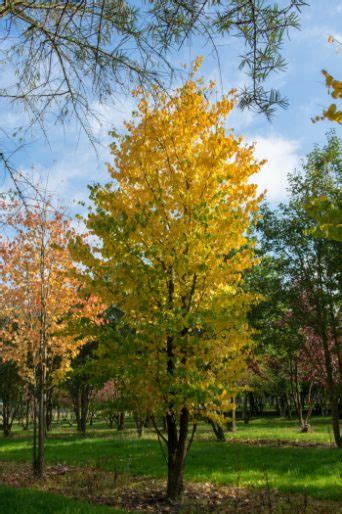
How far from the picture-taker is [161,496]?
7.60 metres

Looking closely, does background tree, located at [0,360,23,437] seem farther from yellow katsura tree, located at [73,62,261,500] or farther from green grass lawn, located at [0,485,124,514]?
yellow katsura tree, located at [73,62,261,500]

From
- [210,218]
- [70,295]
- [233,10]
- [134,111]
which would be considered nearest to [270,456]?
[70,295]

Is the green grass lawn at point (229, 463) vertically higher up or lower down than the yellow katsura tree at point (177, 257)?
lower down

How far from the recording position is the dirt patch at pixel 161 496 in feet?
21.5

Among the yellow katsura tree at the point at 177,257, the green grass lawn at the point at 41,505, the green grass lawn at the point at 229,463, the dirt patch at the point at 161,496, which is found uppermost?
the yellow katsura tree at the point at 177,257

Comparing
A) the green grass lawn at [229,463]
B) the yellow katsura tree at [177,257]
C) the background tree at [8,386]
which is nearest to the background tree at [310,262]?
the green grass lawn at [229,463]

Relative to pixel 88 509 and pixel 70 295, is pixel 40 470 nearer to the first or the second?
pixel 70 295

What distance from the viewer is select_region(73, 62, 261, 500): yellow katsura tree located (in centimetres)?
624

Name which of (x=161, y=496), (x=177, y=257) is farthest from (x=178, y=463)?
(x=177, y=257)

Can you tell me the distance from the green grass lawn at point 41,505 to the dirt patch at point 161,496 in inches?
48.5

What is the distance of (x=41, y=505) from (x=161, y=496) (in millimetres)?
2574

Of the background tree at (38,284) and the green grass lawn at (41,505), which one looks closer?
the green grass lawn at (41,505)

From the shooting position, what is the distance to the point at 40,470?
9.95 m

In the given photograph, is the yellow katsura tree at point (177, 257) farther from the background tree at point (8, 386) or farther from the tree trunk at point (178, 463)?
the background tree at point (8, 386)
